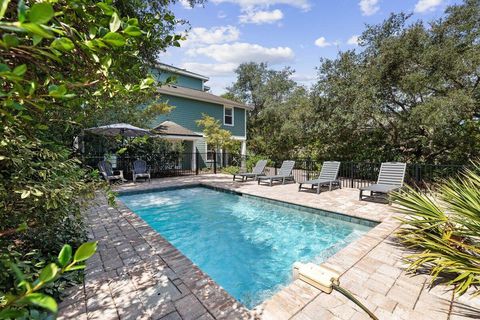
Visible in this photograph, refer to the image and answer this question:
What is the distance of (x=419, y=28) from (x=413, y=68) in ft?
4.63

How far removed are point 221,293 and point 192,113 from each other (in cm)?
1688

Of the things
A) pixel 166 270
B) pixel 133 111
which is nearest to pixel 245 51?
pixel 133 111

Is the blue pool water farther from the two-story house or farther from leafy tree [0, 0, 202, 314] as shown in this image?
the two-story house

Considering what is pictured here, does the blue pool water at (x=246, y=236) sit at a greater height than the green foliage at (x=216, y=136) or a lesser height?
lesser

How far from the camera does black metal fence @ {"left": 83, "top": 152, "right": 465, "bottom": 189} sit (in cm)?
892

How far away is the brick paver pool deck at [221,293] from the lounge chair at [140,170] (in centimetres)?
844

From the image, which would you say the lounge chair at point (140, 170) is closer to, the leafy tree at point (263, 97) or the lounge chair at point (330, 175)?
the lounge chair at point (330, 175)

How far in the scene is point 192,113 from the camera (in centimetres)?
1858

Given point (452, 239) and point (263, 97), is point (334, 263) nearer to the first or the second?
point (452, 239)

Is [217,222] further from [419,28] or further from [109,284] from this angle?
[419,28]

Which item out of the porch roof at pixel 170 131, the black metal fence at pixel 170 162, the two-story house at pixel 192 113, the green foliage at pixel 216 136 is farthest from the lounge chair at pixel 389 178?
the two-story house at pixel 192 113

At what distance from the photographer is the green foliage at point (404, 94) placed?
27.5ft

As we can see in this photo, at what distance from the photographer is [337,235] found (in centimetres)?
603

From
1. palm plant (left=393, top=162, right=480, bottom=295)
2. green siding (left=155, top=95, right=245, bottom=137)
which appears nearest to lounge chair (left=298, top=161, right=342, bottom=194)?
palm plant (left=393, top=162, right=480, bottom=295)
